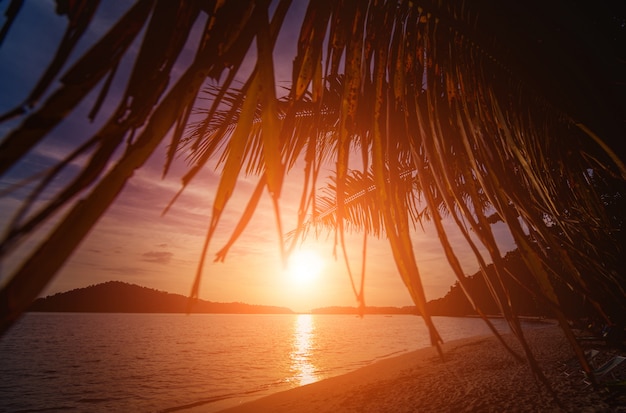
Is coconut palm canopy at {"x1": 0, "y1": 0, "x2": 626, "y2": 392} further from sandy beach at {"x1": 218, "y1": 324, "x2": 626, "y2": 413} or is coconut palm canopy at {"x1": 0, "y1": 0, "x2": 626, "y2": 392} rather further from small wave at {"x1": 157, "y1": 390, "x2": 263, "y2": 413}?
small wave at {"x1": 157, "y1": 390, "x2": 263, "y2": 413}

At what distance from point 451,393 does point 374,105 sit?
30.7 ft

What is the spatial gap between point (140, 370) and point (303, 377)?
35.5ft

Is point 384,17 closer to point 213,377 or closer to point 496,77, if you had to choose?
point 496,77

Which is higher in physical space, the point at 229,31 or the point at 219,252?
the point at 229,31

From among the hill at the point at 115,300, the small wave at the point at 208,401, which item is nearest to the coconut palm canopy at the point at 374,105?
the small wave at the point at 208,401

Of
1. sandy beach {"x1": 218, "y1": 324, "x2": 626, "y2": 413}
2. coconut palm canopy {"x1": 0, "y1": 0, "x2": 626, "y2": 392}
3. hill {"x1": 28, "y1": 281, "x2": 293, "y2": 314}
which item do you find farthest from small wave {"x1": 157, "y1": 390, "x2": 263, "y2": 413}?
hill {"x1": 28, "y1": 281, "x2": 293, "y2": 314}

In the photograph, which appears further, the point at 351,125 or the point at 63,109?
the point at 351,125

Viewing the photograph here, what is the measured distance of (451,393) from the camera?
8234mm

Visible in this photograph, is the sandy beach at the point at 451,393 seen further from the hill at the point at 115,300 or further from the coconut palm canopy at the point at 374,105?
the hill at the point at 115,300

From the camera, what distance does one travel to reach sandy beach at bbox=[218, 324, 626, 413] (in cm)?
641

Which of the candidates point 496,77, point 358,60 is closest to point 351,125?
point 358,60

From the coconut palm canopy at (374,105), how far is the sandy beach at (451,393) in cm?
531

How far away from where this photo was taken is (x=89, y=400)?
43.4ft

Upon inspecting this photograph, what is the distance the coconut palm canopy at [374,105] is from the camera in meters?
0.38
